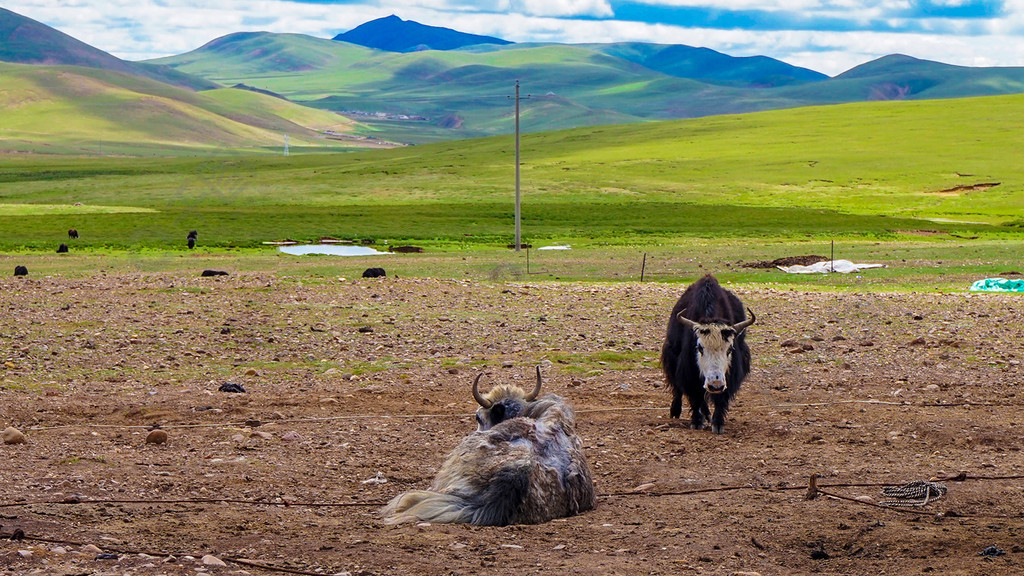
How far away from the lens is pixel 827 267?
3238 centimetres

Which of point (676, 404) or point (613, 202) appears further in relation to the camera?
point (613, 202)

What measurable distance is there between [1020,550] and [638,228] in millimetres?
52467

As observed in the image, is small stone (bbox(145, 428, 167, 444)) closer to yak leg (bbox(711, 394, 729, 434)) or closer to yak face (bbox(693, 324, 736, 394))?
yak face (bbox(693, 324, 736, 394))

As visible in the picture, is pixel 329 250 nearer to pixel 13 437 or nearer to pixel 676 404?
pixel 676 404

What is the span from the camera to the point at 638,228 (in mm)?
58844

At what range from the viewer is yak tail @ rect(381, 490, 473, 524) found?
25.1ft

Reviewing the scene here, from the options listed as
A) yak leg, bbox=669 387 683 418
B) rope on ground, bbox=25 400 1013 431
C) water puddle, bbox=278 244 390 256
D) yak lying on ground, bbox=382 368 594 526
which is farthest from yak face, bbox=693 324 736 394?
water puddle, bbox=278 244 390 256

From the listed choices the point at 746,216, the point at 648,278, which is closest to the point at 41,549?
the point at 648,278

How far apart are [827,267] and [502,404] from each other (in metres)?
24.8

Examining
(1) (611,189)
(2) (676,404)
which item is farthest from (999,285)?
(1) (611,189)

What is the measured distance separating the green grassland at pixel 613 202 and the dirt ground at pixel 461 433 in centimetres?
1006

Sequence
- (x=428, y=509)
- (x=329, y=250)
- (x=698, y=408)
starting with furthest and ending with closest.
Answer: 1. (x=329, y=250)
2. (x=698, y=408)
3. (x=428, y=509)

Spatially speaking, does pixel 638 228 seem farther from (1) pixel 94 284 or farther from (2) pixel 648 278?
(1) pixel 94 284

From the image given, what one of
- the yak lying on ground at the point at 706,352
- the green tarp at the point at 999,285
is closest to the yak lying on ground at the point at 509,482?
the yak lying on ground at the point at 706,352
